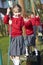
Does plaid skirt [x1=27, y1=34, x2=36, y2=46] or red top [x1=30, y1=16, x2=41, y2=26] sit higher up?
red top [x1=30, y1=16, x2=41, y2=26]

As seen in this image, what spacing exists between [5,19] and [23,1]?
0.26 metres

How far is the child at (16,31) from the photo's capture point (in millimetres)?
2754

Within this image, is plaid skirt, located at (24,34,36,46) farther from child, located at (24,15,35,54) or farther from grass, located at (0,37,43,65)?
grass, located at (0,37,43,65)

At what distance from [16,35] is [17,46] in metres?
0.12

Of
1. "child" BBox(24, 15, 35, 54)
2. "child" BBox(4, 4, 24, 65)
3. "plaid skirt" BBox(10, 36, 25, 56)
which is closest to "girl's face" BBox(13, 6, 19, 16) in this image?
"child" BBox(4, 4, 24, 65)

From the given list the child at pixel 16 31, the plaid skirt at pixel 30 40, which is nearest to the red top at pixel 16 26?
the child at pixel 16 31

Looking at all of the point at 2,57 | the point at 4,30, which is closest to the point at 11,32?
the point at 4,30

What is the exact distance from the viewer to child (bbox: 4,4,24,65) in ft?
9.04

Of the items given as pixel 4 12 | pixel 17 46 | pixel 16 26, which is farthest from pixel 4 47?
pixel 4 12

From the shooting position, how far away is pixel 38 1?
2.81m

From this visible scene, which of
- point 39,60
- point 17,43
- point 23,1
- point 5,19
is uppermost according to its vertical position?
A: point 23,1

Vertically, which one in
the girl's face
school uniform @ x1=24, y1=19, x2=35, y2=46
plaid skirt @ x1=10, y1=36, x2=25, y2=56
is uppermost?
the girl's face

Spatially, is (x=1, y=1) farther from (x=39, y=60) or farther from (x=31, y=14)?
(x=39, y=60)

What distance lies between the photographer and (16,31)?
2762 mm
